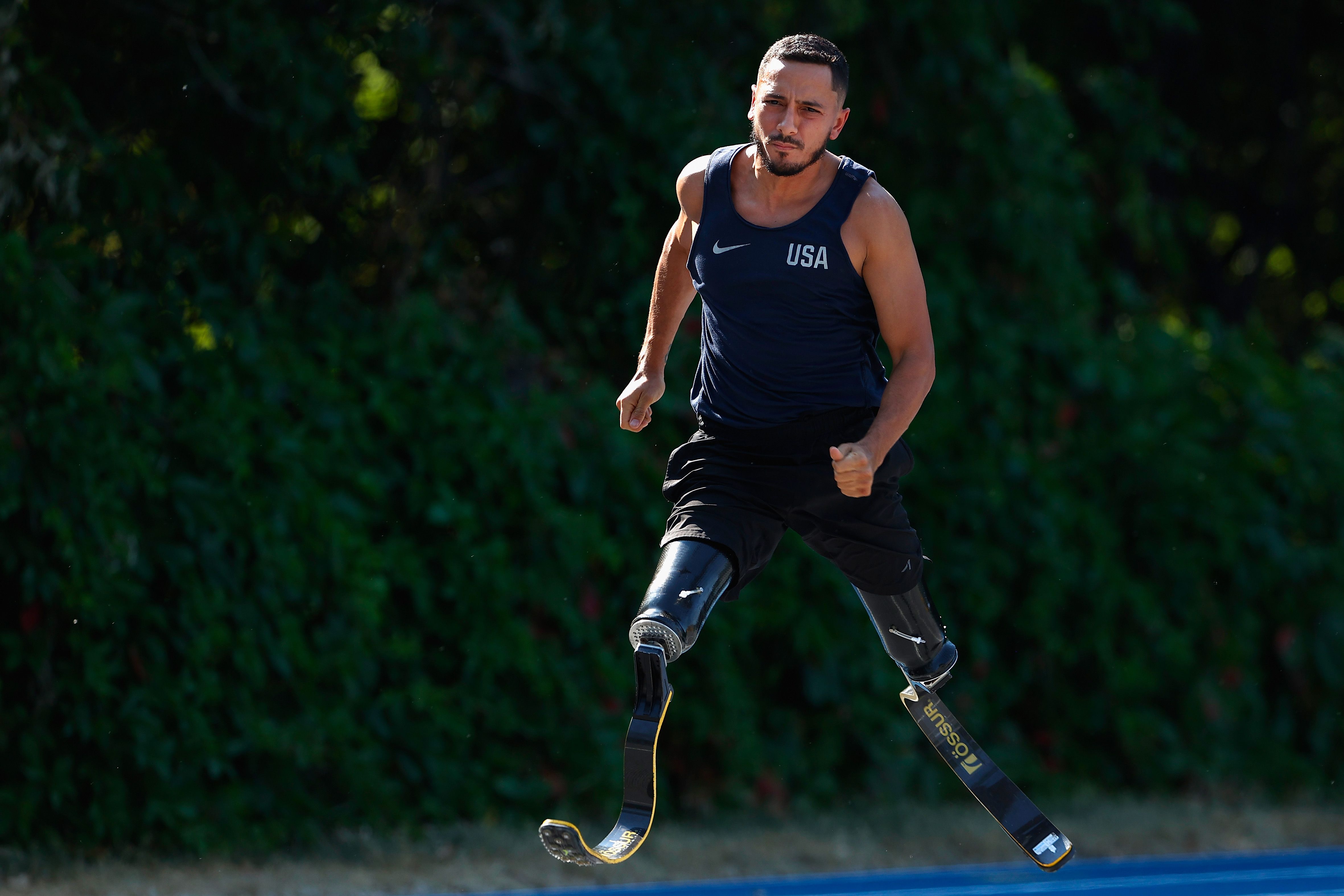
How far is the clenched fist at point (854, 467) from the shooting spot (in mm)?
3875

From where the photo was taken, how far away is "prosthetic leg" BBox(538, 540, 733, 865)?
13.3ft

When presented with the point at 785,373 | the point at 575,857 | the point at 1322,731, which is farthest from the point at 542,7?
the point at 1322,731

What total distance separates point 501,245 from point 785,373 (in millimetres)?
4591

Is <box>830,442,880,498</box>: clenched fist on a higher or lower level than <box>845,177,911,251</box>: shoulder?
lower

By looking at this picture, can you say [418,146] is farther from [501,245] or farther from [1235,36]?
[1235,36]

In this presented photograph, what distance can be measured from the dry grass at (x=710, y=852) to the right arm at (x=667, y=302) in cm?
330

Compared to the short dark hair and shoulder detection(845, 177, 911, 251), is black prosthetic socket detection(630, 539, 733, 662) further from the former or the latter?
the short dark hair

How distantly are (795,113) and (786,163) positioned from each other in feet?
0.40

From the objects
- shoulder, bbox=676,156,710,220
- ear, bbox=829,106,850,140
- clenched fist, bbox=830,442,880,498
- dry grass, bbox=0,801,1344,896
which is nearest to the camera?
clenched fist, bbox=830,442,880,498

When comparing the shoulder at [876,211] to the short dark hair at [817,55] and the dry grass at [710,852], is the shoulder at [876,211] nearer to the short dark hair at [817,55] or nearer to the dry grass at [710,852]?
the short dark hair at [817,55]

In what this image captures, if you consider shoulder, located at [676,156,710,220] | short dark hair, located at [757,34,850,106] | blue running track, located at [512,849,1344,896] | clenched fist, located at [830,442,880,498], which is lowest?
blue running track, located at [512,849,1344,896]

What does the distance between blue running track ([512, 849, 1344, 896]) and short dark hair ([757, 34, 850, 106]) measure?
4.04 meters

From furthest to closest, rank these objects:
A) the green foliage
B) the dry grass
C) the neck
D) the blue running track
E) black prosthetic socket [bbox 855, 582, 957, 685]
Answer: the blue running track < the green foliage < the dry grass < black prosthetic socket [bbox 855, 582, 957, 685] < the neck

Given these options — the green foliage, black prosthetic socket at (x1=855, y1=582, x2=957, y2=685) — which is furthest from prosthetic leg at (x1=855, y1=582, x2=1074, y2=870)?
the green foliage
